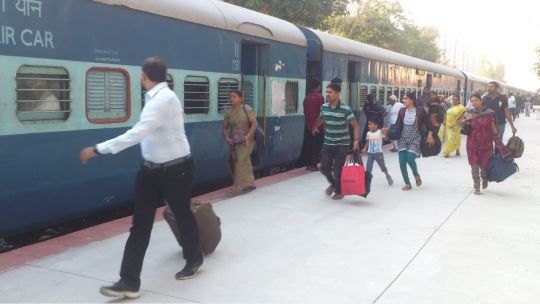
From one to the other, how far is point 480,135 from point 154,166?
5864 millimetres

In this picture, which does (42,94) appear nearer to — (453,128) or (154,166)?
(154,166)

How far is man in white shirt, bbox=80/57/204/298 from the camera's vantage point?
12.8ft

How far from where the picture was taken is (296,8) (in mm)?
21422

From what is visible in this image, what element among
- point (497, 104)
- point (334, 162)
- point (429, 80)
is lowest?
point (334, 162)

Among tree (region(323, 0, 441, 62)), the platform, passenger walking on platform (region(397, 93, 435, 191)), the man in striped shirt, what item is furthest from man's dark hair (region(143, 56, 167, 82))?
tree (region(323, 0, 441, 62))

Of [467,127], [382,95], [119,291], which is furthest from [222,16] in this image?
[382,95]

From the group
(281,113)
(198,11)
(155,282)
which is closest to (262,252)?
(155,282)

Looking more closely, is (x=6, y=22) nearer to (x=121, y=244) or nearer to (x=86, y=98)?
(x=86, y=98)

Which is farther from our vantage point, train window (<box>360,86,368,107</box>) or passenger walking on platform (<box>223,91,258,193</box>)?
train window (<box>360,86,368,107</box>)

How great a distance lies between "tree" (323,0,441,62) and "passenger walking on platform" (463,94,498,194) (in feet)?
62.3

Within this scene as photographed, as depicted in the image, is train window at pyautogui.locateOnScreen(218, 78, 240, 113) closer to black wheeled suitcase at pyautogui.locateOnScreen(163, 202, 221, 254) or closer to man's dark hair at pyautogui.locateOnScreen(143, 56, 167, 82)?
black wheeled suitcase at pyautogui.locateOnScreen(163, 202, 221, 254)

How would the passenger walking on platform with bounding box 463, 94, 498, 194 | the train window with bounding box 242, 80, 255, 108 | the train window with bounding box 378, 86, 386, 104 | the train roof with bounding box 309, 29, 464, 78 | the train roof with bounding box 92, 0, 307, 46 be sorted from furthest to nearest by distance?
the train window with bounding box 378, 86, 386, 104, the train roof with bounding box 309, 29, 464, 78, the train window with bounding box 242, 80, 255, 108, the passenger walking on platform with bounding box 463, 94, 498, 194, the train roof with bounding box 92, 0, 307, 46

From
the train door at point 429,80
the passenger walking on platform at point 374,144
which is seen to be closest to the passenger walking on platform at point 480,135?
the passenger walking on platform at point 374,144

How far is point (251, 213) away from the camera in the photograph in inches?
268
